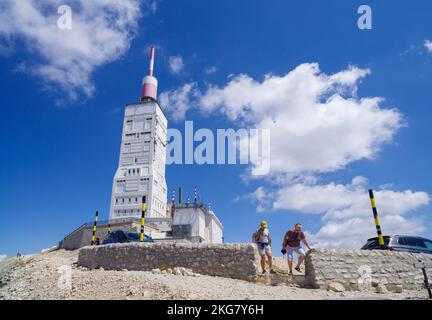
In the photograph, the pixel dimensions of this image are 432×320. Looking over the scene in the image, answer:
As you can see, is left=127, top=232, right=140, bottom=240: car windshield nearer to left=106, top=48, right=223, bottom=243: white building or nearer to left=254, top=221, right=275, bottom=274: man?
left=254, top=221, right=275, bottom=274: man

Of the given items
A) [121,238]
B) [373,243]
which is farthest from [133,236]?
[373,243]

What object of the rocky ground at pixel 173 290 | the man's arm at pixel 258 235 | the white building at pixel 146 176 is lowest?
the rocky ground at pixel 173 290

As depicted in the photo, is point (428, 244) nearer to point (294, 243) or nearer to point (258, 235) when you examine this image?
point (294, 243)

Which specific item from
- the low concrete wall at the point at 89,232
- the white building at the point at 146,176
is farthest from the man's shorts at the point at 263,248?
the white building at the point at 146,176

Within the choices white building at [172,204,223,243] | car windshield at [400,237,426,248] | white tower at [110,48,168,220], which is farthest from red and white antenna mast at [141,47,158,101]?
car windshield at [400,237,426,248]

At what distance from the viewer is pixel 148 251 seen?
9734 mm

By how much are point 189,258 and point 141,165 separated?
4989 centimetres

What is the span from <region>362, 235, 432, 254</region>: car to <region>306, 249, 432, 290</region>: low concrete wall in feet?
2.66

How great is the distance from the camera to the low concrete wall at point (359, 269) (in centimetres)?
801

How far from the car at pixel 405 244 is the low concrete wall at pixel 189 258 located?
469 centimetres

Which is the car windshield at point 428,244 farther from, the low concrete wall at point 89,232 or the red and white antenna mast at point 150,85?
the red and white antenna mast at point 150,85

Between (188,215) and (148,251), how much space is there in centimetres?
3150
